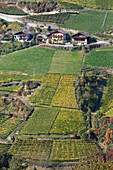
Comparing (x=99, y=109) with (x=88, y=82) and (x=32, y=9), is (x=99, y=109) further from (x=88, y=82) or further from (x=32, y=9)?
(x=32, y=9)

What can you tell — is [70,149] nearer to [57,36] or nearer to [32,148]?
[32,148]

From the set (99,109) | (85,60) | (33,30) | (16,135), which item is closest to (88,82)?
(99,109)

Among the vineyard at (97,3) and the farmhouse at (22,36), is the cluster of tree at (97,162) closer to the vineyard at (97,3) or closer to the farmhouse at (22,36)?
the farmhouse at (22,36)

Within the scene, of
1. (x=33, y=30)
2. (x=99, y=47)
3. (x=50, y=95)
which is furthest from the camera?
(x=33, y=30)

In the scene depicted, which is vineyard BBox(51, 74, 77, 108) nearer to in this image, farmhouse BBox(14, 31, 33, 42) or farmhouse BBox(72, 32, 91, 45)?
farmhouse BBox(72, 32, 91, 45)

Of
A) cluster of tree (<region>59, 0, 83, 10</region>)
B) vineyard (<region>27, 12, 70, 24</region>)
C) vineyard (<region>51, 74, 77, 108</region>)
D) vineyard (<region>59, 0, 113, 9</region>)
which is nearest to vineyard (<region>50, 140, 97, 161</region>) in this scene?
vineyard (<region>51, 74, 77, 108</region>)

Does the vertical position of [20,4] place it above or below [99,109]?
above
